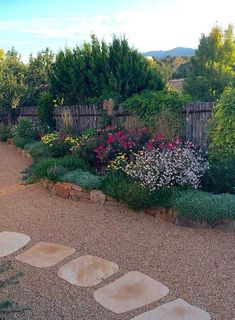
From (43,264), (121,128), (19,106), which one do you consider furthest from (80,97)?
(43,264)

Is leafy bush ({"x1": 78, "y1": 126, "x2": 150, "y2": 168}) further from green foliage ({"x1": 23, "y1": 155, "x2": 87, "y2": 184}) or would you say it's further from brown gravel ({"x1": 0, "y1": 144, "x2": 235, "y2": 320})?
brown gravel ({"x1": 0, "y1": 144, "x2": 235, "y2": 320})

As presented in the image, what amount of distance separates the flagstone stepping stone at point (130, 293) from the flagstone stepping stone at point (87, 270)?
0.56 ft

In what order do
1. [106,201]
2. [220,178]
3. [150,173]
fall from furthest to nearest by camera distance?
[106,201], [220,178], [150,173]

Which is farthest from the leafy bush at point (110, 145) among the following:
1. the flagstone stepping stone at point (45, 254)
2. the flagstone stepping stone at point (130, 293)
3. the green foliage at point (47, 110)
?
the green foliage at point (47, 110)

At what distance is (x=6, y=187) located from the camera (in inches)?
292

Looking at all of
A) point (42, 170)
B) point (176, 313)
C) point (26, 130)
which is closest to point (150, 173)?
point (42, 170)

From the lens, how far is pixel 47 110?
12547 mm

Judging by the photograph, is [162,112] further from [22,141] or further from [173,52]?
[173,52]

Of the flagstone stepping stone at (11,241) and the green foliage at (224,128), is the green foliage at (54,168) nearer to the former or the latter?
the flagstone stepping stone at (11,241)

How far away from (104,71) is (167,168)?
19.3ft

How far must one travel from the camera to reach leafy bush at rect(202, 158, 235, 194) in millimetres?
5691

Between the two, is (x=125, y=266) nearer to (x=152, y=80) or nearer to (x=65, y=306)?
(x=65, y=306)

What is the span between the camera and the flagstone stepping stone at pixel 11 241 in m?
4.43

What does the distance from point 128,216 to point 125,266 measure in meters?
1.49
